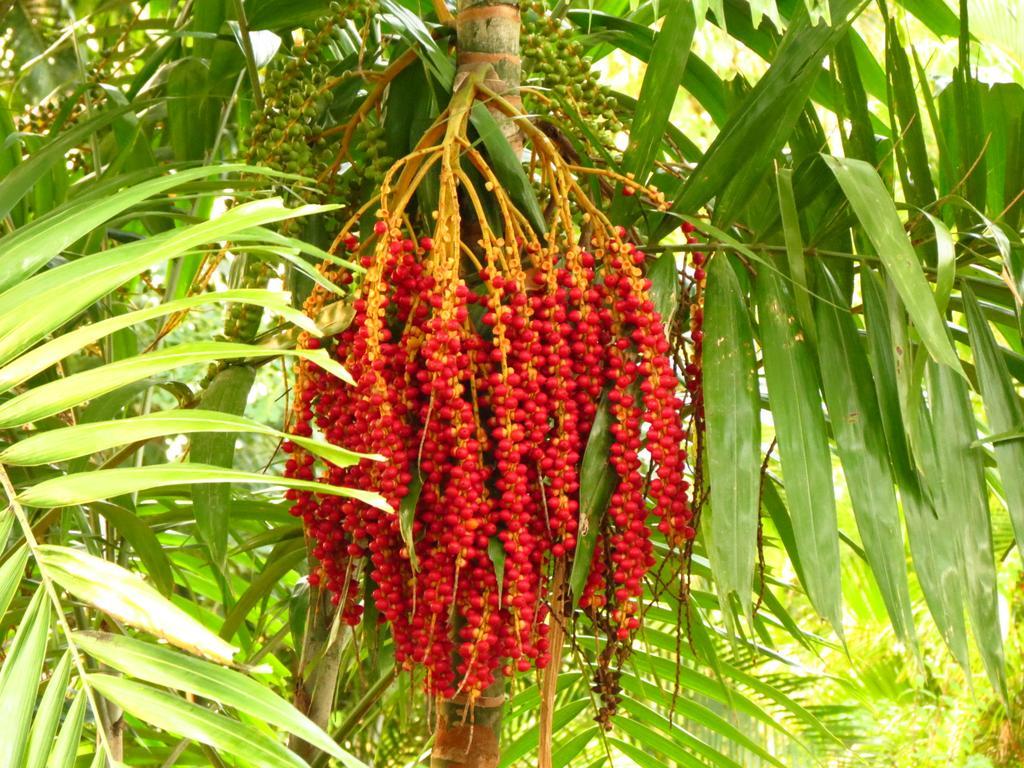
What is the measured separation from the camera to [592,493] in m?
0.66

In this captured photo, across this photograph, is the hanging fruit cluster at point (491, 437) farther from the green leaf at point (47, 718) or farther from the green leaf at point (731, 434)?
the green leaf at point (47, 718)

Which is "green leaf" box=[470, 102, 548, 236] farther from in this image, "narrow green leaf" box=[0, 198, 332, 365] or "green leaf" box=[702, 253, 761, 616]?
"narrow green leaf" box=[0, 198, 332, 365]

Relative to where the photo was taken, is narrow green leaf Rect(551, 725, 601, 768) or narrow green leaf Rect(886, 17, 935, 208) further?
narrow green leaf Rect(551, 725, 601, 768)

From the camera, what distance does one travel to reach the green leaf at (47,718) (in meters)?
0.41

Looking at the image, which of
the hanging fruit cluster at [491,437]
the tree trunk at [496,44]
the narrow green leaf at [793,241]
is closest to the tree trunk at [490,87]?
the tree trunk at [496,44]

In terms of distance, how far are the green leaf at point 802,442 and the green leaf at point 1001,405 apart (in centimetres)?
10

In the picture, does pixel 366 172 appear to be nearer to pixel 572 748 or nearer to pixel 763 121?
pixel 763 121

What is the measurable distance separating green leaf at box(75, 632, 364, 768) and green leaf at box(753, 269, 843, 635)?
1.08 ft

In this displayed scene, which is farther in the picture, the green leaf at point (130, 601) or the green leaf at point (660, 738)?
the green leaf at point (660, 738)

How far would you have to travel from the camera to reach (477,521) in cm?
64

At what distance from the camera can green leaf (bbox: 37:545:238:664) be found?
416mm

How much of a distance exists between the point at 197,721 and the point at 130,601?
0.05 meters

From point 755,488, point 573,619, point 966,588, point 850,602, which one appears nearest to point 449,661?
point 573,619

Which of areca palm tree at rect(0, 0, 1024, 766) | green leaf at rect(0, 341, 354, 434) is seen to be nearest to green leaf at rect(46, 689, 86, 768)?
areca palm tree at rect(0, 0, 1024, 766)
